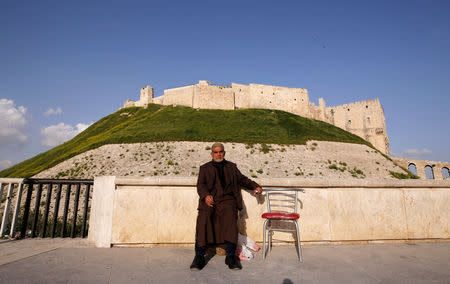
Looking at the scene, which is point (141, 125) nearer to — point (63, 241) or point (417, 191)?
point (63, 241)

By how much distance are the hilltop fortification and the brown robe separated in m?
45.4

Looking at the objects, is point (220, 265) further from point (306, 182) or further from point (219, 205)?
point (306, 182)

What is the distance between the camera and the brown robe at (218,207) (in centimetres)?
377

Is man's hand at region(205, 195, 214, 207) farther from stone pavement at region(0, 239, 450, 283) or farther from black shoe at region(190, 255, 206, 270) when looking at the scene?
stone pavement at region(0, 239, 450, 283)

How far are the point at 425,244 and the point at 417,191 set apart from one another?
3.42 feet

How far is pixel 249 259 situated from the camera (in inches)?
147

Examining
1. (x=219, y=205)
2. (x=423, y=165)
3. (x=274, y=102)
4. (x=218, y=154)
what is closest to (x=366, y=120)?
(x=423, y=165)

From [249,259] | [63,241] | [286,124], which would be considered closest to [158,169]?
[63,241]

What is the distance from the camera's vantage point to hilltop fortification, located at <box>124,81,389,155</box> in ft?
164

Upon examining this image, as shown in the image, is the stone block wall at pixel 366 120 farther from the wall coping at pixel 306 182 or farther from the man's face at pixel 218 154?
the man's face at pixel 218 154

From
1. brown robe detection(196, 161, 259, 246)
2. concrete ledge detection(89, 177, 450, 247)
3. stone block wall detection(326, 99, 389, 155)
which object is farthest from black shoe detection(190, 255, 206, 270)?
stone block wall detection(326, 99, 389, 155)

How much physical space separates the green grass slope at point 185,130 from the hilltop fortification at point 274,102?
3930 mm

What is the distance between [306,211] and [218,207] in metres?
1.90

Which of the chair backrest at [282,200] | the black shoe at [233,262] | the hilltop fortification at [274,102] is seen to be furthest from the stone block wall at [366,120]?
the black shoe at [233,262]
